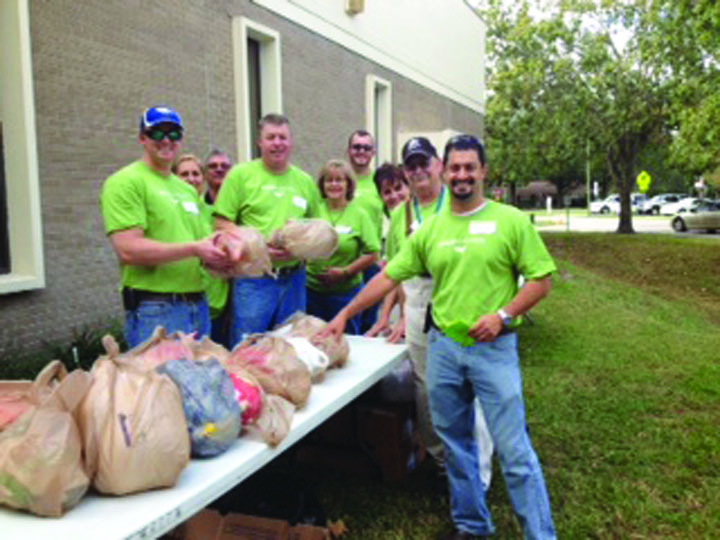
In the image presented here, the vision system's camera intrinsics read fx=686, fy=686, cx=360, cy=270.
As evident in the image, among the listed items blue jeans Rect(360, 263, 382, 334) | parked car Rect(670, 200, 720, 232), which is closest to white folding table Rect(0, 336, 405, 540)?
blue jeans Rect(360, 263, 382, 334)

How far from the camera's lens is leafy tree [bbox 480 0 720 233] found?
880 inches

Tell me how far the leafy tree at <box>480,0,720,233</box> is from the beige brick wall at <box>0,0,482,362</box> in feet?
52.5

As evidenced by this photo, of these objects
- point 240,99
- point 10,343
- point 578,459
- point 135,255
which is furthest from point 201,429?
point 240,99

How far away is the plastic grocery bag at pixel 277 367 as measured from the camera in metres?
2.69

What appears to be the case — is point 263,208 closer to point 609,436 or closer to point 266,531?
point 266,531

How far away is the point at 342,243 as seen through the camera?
456 cm

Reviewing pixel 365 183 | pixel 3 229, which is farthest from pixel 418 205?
pixel 3 229

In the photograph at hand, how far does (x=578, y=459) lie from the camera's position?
4570mm

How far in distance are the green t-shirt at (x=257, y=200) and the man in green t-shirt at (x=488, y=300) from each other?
1147mm

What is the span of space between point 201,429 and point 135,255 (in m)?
1.16

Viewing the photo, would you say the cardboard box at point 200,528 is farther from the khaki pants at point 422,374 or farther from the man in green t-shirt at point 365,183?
the man in green t-shirt at point 365,183

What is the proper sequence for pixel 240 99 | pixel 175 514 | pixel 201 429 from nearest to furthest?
pixel 175 514, pixel 201 429, pixel 240 99

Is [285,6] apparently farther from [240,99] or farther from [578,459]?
[578,459]

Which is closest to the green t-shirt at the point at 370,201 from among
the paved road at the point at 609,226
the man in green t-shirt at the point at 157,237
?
the man in green t-shirt at the point at 157,237
